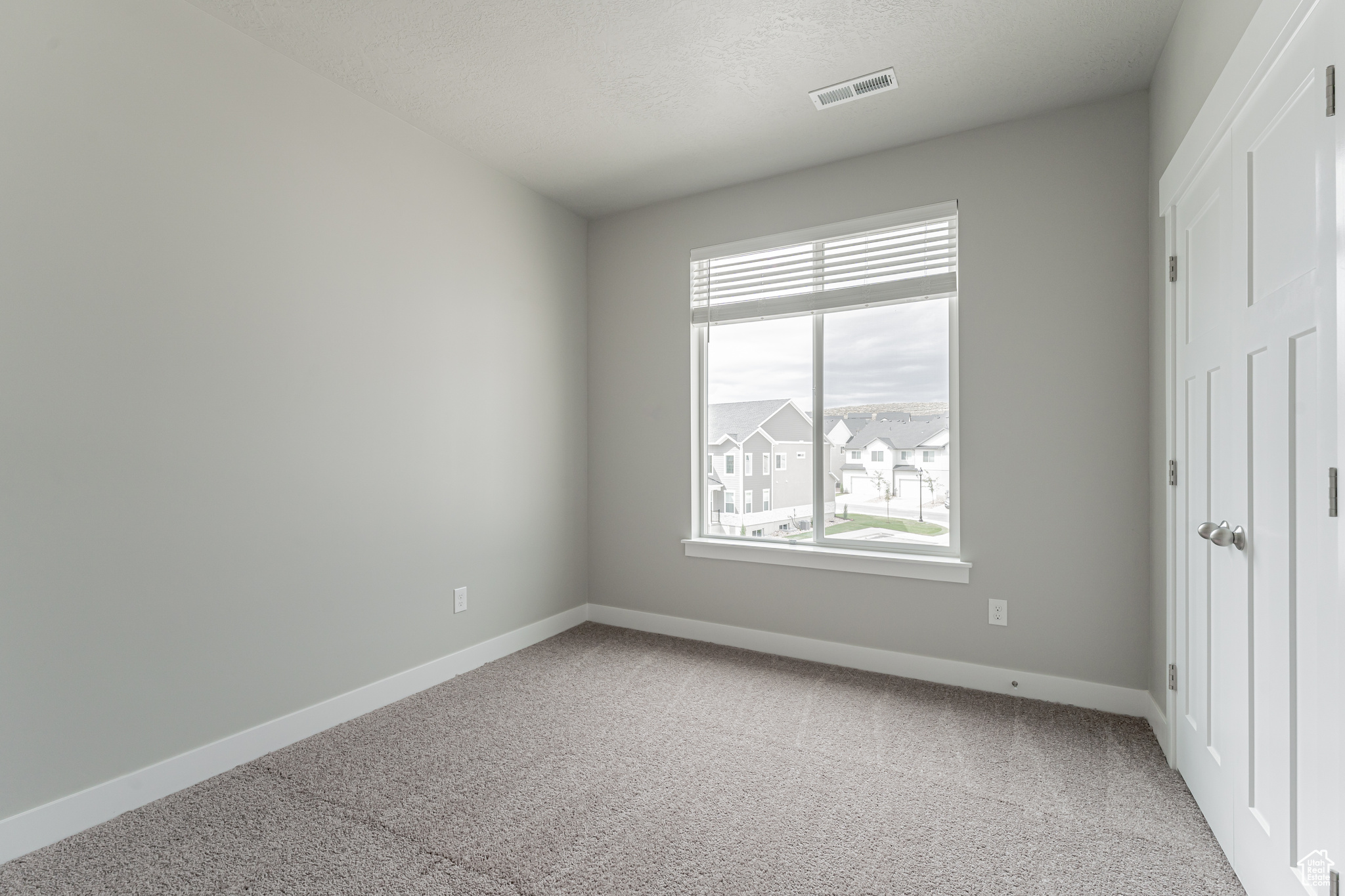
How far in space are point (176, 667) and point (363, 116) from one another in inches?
88.8

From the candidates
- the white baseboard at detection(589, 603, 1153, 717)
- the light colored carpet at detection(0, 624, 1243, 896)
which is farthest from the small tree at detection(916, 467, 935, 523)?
the light colored carpet at detection(0, 624, 1243, 896)

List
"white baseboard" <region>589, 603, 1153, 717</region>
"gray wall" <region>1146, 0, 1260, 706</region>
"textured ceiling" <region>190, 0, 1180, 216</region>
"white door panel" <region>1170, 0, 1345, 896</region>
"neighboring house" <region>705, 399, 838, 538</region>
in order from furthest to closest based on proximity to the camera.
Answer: "neighboring house" <region>705, 399, 838, 538</region> < "white baseboard" <region>589, 603, 1153, 717</region> < "textured ceiling" <region>190, 0, 1180, 216</region> < "gray wall" <region>1146, 0, 1260, 706</region> < "white door panel" <region>1170, 0, 1345, 896</region>

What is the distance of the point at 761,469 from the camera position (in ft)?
12.1

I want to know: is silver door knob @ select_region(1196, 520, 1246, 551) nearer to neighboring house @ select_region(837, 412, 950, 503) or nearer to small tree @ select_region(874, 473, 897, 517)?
neighboring house @ select_region(837, 412, 950, 503)

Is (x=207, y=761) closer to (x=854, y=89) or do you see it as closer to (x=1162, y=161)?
(x=854, y=89)

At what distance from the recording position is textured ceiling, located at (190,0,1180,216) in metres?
2.19

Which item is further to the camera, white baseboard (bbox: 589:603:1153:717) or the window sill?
the window sill

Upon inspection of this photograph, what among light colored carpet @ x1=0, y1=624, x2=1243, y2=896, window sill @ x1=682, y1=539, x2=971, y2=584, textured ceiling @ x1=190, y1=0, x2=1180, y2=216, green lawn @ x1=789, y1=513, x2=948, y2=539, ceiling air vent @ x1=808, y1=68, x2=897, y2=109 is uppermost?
textured ceiling @ x1=190, y1=0, x2=1180, y2=216

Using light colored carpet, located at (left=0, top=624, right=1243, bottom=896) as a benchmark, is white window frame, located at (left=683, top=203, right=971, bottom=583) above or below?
above

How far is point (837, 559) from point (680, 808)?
1.63m

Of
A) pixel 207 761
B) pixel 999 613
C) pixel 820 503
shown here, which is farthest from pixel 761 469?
pixel 207 761

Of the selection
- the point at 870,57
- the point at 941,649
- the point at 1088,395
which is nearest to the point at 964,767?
the point at 941,649

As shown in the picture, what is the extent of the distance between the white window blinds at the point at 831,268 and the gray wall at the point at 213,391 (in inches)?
51.9

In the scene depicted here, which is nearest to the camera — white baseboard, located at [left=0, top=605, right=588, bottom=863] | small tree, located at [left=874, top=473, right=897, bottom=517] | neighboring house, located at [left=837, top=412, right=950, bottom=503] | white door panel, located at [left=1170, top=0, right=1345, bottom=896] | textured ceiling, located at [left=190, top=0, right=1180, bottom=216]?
white door panel, located at [left=1170, top=0, right=1345, bottom=896]
